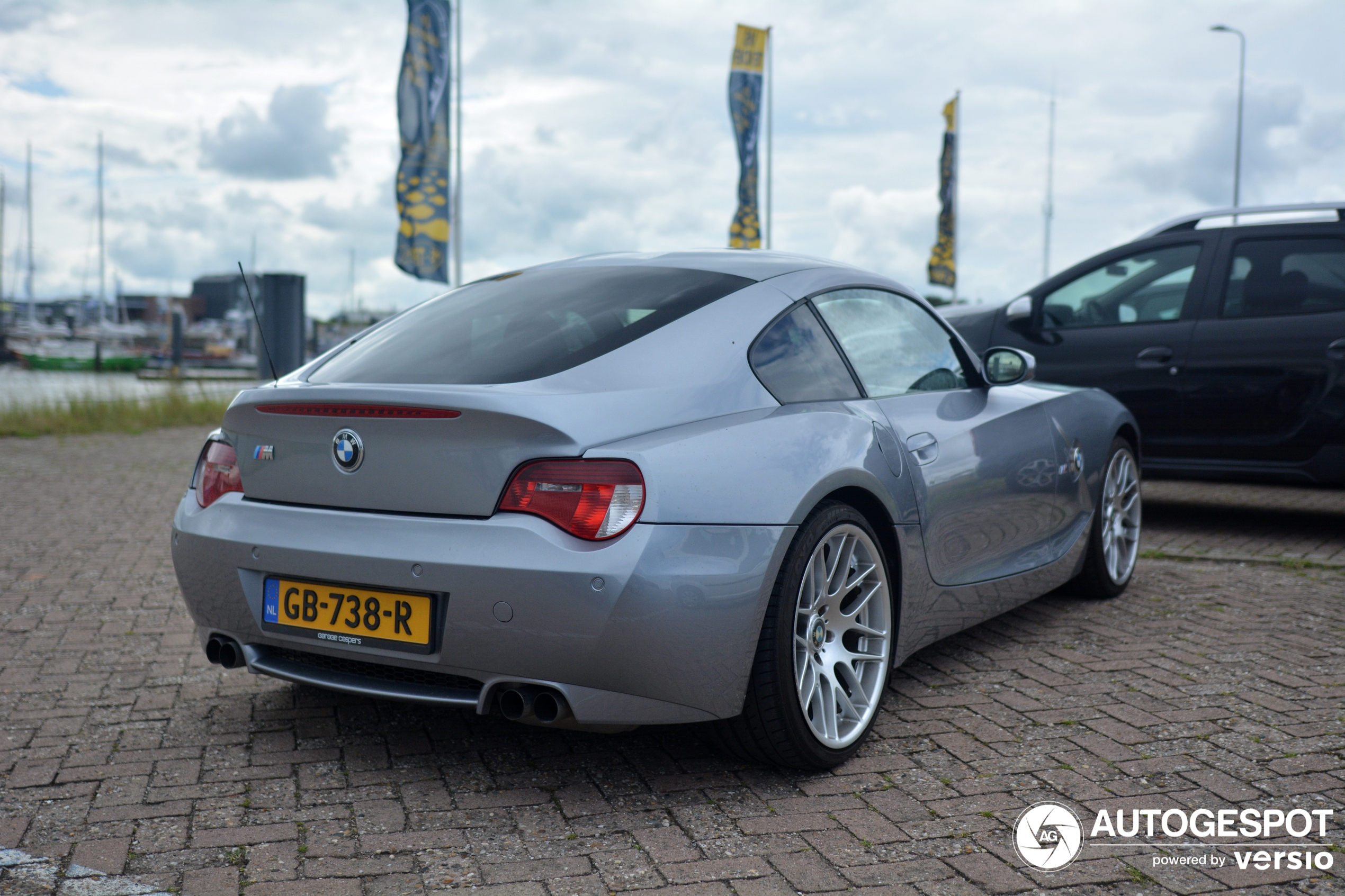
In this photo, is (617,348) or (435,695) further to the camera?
(617,348)

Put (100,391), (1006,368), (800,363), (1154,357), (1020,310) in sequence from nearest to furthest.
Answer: (800,363)
(1006,368)
(1154,357)
(1020,310)
(100,391)

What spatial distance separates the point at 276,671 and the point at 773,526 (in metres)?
1.38

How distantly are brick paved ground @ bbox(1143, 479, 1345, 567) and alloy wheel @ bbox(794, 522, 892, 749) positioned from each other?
354cm

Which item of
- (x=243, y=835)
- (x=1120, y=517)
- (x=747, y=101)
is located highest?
(x=747, y=101)

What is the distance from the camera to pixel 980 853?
2.59 m

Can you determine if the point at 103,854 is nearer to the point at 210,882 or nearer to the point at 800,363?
the point at 210,882

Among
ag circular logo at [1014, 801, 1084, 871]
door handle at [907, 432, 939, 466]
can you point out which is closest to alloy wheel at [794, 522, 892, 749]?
door handle at [907, 432, 939, 466]

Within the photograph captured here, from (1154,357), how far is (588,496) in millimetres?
5193

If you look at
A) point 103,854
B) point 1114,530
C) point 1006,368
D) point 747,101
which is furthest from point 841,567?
point 747,101

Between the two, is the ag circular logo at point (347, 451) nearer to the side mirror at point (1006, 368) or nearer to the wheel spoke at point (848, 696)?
the wheel spoke at point (848, 696)

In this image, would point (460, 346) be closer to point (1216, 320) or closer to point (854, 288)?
point (854, 288)

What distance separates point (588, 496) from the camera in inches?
104

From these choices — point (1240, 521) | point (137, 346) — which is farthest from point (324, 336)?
point (1240, 521)

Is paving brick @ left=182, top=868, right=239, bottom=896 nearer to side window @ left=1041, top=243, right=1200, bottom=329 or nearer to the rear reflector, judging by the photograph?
the rear reflector
